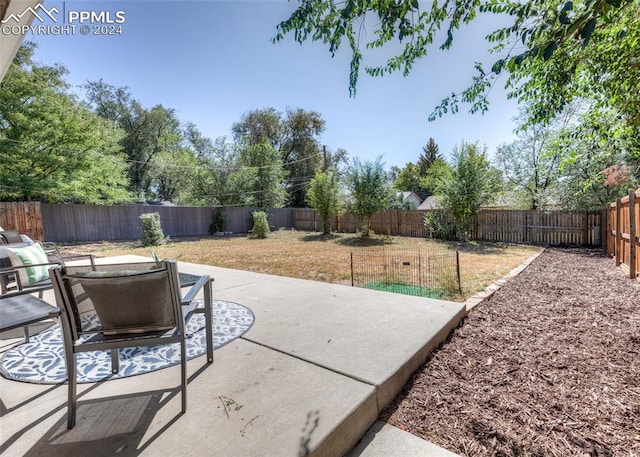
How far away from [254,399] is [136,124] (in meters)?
25.2

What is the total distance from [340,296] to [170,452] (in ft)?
7.92

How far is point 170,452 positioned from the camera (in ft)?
4.18

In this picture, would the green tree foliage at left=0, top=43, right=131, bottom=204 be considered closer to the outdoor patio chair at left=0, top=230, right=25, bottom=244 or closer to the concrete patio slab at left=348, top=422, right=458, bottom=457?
the outdoor patio chair at left=0, top=230, right=25, bottom=244

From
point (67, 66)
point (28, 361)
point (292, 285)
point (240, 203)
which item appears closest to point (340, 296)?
point (292, 285)

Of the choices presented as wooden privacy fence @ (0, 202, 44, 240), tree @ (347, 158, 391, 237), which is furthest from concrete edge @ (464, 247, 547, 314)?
wooden privacy fence @ (0, 202, 44, 240)

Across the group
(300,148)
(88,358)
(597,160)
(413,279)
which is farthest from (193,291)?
(300,148)

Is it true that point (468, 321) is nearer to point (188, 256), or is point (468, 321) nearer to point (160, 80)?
point (188, 256)

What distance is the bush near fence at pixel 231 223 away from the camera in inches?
375

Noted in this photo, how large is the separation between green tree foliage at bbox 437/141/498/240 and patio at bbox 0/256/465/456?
9.00 metres

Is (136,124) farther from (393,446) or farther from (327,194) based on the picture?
(393,446)

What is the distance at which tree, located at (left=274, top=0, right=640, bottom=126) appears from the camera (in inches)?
67.4

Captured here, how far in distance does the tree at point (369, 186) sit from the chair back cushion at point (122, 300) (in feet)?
37.0

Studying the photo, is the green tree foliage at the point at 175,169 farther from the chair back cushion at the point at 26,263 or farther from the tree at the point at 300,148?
the chair back cushion at the point at 26,263

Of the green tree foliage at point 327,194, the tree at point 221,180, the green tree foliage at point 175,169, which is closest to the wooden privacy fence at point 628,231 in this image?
the green tree foliage at point 327,194
